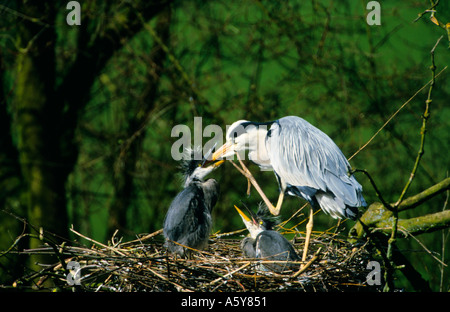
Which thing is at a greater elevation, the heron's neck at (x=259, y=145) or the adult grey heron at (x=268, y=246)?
the heron's neck at (x=259, y=145)

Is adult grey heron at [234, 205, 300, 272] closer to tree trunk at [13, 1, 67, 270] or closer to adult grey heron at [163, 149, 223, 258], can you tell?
adult grey heron at [163, 149, 223, 258]

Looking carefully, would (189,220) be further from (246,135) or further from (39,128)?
(39,128)

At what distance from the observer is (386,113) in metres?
3.17

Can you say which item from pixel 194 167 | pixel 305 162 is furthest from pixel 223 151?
pixel 305 162

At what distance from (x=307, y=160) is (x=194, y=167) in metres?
0.71

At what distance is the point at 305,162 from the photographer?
82.8 inches

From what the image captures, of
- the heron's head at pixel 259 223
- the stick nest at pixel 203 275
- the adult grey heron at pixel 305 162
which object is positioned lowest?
the stick nest at pixel 203 275

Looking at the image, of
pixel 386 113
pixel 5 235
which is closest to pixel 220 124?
pixel 386 113

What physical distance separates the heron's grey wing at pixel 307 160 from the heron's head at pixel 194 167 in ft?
1.37

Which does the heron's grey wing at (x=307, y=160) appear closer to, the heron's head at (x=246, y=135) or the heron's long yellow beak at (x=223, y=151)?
the heron's head at (x=246, y=135)

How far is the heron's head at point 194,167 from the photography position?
8.15 ft

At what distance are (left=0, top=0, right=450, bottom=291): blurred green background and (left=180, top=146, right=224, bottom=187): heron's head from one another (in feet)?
1.58

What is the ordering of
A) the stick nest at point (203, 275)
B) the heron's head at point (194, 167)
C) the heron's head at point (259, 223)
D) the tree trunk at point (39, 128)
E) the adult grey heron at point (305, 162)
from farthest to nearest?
1. the tree trunk at point (39, 128)
2. the heron's head at point (194, 167)
3. the heron's head at point (259, 223)
4. the adult grey heron at point (305, 162)
5. the stick nest at point (203, 275)

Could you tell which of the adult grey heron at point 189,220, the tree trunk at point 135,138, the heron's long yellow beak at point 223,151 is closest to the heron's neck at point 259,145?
the heron's long yellow beak at point 223,151
